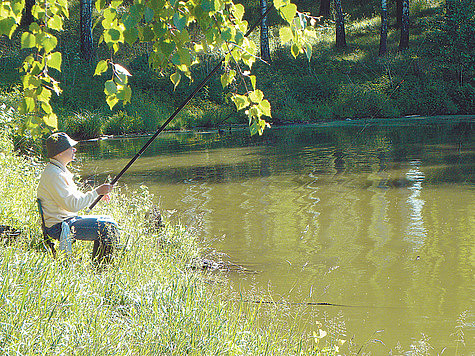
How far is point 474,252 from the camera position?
7.32 m

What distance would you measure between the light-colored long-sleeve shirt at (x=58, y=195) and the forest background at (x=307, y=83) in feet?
67.0

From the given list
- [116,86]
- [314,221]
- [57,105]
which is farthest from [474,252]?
[57,105]

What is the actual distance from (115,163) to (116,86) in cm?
1336

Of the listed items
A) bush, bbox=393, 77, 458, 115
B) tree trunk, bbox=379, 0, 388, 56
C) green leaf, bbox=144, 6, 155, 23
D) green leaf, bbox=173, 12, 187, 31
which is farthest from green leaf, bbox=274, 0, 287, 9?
tree trunk, bbox=379, 0, 388, 56

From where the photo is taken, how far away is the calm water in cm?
572

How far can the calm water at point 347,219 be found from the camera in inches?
225

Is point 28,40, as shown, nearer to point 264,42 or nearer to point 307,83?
point 307,83

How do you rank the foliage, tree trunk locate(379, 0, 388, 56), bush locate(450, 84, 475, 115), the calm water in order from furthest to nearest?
tree trunk locate(379, 0, 388, 56), the foliage, bush locate(450, 84, 475, 115), the calm water

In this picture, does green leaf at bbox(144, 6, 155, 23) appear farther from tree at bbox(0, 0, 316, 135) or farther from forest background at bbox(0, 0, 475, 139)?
forest background at bbox(0, 0, 475, 139)

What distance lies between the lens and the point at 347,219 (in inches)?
364

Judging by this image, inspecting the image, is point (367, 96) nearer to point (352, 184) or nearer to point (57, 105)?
point (57, 105)

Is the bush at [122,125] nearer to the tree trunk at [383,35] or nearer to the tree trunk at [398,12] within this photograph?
the tree trunk at [383,35]

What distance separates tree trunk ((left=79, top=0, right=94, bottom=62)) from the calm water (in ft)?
34.8

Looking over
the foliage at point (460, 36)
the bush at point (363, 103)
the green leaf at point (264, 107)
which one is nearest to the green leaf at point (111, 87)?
the green leaf at point (264, 107)
